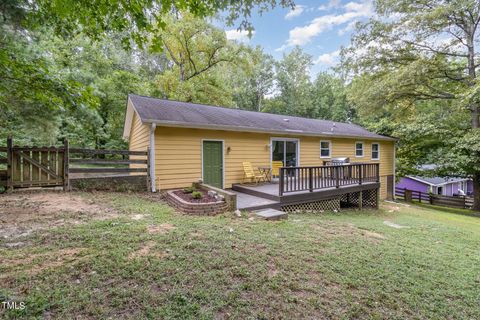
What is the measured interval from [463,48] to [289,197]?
46.5 ft

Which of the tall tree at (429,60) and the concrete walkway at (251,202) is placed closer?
the concrete walkway at (251,202)

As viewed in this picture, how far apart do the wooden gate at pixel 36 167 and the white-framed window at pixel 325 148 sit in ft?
35.0

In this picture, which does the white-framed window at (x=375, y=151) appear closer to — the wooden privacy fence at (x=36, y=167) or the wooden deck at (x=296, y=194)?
the wooden deck at (x=296, y=194)

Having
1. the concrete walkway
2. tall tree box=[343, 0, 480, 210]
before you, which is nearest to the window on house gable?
tall tree box=[343, 0, 480, 210]

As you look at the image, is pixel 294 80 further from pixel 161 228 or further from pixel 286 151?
pixel 161 228

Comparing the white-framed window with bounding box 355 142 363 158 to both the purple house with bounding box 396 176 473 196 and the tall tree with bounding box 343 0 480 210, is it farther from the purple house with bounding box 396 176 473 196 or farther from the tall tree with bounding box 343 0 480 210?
the purple house with bounding box 396 176 473 196

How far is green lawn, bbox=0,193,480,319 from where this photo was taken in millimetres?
2133

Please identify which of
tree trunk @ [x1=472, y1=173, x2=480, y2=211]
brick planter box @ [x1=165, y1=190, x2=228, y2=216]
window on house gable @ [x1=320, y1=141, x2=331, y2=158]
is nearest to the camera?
brick planter box @ [x1=165, y1=190, x2=228, y2=216]

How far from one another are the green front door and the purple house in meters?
21.5

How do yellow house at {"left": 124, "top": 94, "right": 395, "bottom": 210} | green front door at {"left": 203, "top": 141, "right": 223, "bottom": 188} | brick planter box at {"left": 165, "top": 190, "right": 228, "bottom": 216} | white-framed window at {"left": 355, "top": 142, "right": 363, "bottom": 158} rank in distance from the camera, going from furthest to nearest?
white-framed window at {"left": 355, "top": 142, "right": 363, "bottom": 158} → green front door at {"left": 203, "top": 141, "right": 223, "bottom": 188} → yellow house at {"left": 124, "top": 94, "right": 395, "bottom": 210} → brick planter box at {"left": 165, "top": 190, "right": 228, "bottom": 216}

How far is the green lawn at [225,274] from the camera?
2133 mm

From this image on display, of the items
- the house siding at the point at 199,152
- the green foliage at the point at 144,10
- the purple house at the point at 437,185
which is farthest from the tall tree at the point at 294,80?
the green foliage at the point at 144,10

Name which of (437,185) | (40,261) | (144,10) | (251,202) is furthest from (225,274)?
(437,185)

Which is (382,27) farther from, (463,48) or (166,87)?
(166,87)
